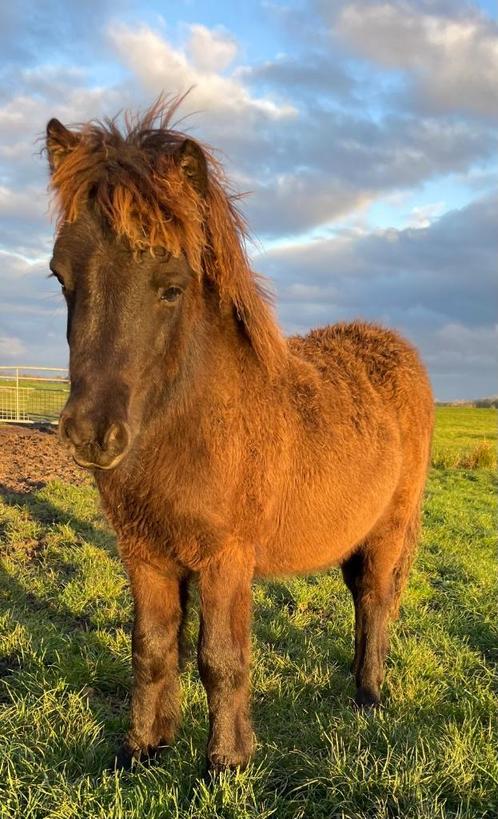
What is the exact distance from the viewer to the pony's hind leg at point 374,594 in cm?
442

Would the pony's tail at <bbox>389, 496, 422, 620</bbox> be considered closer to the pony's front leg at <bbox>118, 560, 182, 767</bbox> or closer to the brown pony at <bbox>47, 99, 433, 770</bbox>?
the brown pony at <bbox>47, 99, 433, 770</bbox>

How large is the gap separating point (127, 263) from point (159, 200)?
1.04 feet

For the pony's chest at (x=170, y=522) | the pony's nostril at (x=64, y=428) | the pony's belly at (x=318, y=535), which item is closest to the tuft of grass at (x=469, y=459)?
the pony's belly at (x=318, y=535)

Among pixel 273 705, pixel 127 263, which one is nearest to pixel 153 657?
pixel 273 705

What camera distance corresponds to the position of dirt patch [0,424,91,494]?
1116cm

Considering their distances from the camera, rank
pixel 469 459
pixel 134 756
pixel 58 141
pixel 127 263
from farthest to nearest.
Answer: pixel 469 459 < pixel 134 756 < pixel 58 141 < pixel 127 263

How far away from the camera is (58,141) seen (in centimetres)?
295

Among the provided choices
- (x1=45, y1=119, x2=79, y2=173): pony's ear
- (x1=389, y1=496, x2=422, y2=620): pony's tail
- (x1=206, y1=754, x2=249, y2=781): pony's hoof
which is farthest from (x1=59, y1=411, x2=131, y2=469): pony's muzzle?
(x1=389, y1=496, x2=422, y2=620): pony's tail

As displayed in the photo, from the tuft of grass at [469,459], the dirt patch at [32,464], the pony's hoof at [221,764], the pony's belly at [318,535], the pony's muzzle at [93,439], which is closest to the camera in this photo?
the pony's muzzle at [93,439]

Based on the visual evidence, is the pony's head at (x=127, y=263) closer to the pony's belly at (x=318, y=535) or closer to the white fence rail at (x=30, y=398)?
the pony's belly at (x=318, y=535)

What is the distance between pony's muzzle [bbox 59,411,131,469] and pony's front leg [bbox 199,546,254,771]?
3.03ft

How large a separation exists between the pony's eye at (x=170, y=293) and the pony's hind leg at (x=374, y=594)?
111 inches

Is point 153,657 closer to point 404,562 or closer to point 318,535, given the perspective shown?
point 318,535

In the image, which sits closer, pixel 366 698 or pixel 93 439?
pixel 93 439
